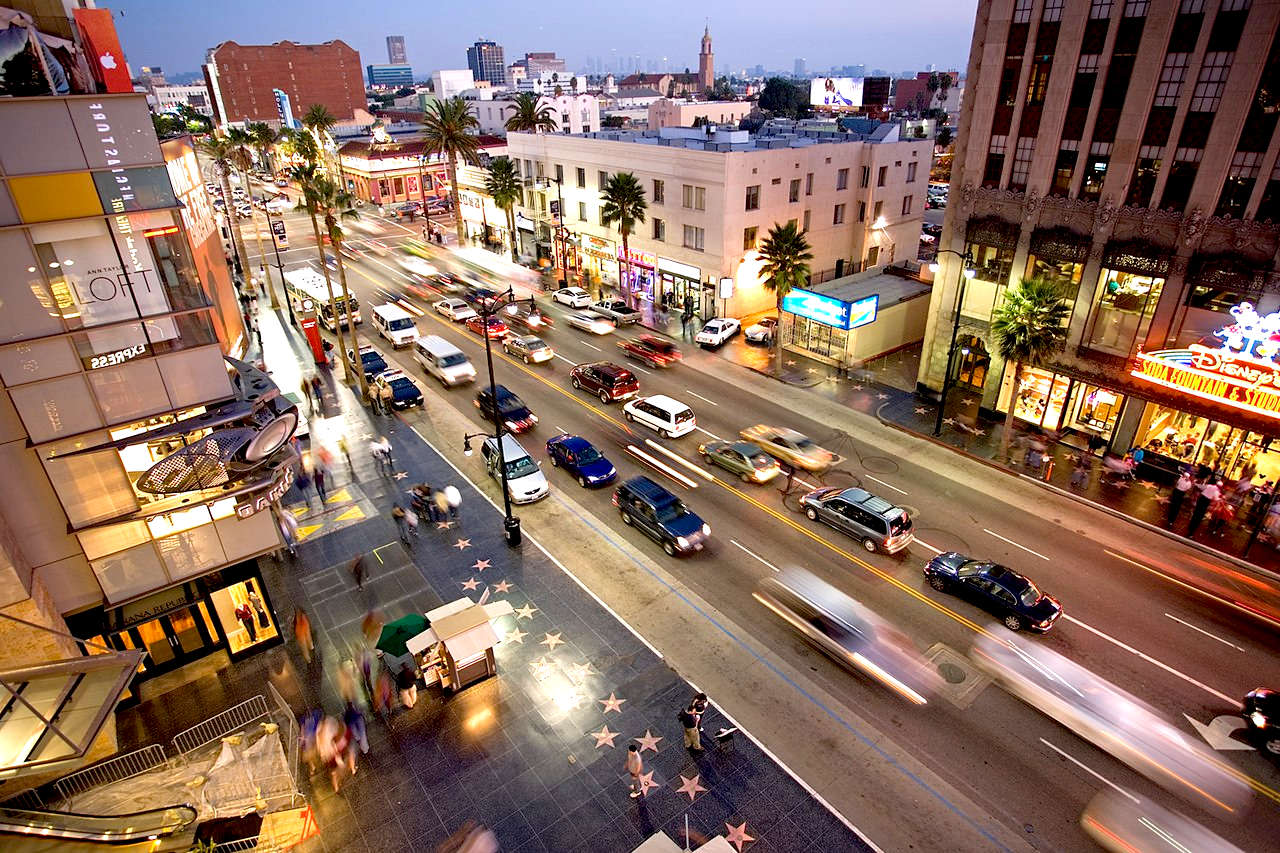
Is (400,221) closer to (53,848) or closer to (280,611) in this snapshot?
(280,611)

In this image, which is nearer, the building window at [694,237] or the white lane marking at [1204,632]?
the white lane marking at [1204,632]

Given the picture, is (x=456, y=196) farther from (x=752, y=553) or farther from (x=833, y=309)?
(x=752, y=553)

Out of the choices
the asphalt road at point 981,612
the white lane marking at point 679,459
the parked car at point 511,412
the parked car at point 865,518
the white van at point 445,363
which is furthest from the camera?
the white van at point 445,363

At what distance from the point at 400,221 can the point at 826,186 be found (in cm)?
5791

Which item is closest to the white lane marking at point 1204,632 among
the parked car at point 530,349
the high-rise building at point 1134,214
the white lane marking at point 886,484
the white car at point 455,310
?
the high-rise building at point 1134,214

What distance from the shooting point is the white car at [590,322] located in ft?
150

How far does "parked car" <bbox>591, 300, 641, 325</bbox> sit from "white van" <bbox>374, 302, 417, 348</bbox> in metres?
12.9

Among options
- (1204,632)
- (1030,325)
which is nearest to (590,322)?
(1030,325)

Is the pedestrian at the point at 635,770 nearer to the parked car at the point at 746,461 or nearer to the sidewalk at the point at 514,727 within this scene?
the sidewalk at the point at 514,727

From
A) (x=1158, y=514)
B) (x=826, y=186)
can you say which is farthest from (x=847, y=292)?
(x=1158, y=514)

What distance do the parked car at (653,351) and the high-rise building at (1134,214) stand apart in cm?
1610

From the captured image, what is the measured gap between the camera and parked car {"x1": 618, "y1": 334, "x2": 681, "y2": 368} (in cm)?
4100

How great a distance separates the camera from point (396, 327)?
44.6m

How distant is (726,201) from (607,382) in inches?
635
